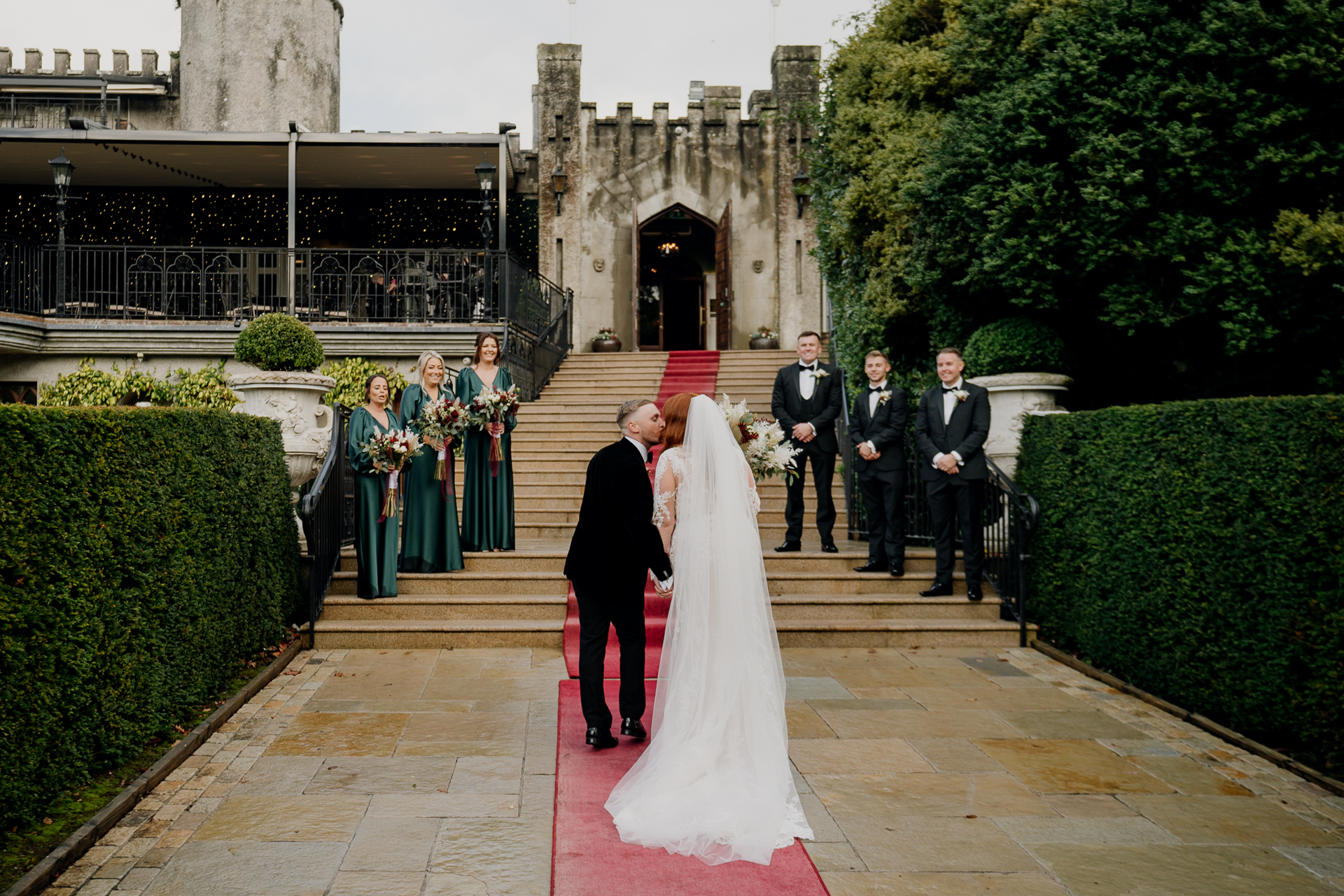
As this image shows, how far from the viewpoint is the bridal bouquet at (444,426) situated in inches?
291

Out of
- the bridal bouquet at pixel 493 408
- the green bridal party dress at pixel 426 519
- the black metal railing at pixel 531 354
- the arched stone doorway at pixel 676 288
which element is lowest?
the green bridal party dress at pixel 426 519

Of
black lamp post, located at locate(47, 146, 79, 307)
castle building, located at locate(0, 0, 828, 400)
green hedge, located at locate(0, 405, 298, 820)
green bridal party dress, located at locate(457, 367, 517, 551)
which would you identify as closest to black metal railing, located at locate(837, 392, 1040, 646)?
green bridal party dress, located at locate(457, 367, 517, 551)

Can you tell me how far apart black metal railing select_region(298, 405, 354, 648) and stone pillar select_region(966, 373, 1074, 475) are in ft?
18.9

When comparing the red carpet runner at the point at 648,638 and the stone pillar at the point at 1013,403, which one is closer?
the red carpet runner at the point at 648,638

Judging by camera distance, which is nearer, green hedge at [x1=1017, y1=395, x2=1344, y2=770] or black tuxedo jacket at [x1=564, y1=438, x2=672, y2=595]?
green hedge at [x1=1017, y1=395, x2=1344, y2=770]

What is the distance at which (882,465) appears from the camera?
7773 mm

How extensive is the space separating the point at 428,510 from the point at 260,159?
12034mm

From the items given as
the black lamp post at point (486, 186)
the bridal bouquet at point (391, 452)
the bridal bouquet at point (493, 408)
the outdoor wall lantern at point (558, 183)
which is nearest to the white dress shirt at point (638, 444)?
the bridal bouquet at point (391, 452)

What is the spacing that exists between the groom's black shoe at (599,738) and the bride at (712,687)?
46cm

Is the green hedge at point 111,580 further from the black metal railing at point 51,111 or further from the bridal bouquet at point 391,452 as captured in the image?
the black metal railing at point 51,111

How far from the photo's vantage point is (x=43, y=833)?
3.44 metres

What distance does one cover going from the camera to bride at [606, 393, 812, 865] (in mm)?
3531

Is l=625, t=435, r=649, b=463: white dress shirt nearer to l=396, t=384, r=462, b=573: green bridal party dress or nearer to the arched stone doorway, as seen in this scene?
l=396, t=384, r=462, b=573: green bridal party dress

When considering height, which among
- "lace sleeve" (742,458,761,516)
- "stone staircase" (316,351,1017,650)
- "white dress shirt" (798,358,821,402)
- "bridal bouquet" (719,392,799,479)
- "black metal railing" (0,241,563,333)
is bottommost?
"stone staircase" (316,351,1017,650)
